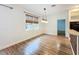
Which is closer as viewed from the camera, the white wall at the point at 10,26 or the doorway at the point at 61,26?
the doorway at the point at 61,26

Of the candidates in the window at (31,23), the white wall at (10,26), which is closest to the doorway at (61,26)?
the white wall at (10,26)

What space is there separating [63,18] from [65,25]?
0.28 meters

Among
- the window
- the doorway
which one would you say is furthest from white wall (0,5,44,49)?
the doorway

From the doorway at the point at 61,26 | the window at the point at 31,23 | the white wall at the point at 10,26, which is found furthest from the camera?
the window at the point at 31,23

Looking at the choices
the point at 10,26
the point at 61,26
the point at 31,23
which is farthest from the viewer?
the point at 31,23

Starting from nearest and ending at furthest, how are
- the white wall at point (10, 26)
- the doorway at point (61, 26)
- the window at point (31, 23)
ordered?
the doorway at point (61, 26), the white wall at point (10, 26), the window at point (31, 23)

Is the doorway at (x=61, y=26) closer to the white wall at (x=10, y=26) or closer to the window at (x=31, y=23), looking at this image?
the white wall at (x=10, y=26)

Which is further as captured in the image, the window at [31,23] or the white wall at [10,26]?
the window at [31,23]

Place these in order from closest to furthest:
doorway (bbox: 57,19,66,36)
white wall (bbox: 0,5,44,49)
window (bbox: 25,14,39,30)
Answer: doorway (bbox: 57,19,66,36)
white wall (bbox: 0,5,44,49)
window (bbox: 25,14,39,30)

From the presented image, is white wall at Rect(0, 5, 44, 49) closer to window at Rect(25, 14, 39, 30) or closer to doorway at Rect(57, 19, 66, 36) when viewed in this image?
window at Rect(25, 14, 39, 30)

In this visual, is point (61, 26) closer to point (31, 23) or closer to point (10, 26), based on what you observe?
point (10, 26)

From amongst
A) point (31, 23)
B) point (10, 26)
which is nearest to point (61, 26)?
point (10, 26)

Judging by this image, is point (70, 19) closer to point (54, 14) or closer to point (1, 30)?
point (54, 14)

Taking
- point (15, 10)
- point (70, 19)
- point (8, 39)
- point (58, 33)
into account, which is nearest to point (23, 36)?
point (8, 39)
